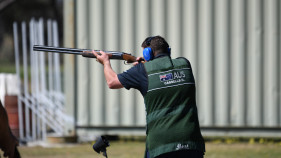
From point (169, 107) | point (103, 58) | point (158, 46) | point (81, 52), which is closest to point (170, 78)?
point (169, 107)

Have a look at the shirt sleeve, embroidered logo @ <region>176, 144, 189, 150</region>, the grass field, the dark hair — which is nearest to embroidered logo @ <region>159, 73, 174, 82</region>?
the shirt sleeve

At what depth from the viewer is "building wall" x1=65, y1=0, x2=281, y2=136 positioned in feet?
38.7

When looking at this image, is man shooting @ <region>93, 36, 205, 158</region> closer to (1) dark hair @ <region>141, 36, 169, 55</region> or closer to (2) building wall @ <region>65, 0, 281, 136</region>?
(1) dark hair @ <region>141, 36, 169, 55</region>

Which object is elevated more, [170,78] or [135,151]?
[170,78]

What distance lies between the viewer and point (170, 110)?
5.45 m

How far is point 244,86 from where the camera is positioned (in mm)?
11836

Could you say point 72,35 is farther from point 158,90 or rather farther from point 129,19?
point 158,90

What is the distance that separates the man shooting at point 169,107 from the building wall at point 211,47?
6390mm

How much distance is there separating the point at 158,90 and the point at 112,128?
6.90 metres

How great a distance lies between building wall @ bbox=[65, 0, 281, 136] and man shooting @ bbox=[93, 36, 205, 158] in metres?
6.39

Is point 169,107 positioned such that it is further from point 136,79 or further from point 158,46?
point 158,46

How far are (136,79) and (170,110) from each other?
44 cm

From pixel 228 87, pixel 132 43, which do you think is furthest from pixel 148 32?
pixel 228 87

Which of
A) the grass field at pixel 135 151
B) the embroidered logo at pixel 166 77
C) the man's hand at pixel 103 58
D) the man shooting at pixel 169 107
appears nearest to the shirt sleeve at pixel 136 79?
the man shooting at pixel 169 107
